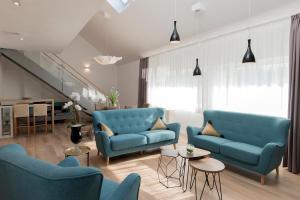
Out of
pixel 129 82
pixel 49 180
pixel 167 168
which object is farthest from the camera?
pixel 129 82

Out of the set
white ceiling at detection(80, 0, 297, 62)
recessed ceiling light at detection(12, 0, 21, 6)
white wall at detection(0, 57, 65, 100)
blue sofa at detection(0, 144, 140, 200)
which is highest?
white ceiling at detection(80, 0, 297, 62)

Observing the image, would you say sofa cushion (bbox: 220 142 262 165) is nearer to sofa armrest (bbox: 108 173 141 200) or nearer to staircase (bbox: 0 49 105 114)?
sofa armrest (bbox: 108 173 141 200)

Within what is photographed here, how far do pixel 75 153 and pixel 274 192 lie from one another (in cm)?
287

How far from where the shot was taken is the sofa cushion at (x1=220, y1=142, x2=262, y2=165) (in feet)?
10.5

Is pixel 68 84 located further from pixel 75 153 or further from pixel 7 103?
pixel 75 153

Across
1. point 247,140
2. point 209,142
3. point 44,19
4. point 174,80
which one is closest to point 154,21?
point 174,80

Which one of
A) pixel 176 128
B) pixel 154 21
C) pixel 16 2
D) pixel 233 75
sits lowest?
pixel 176 128

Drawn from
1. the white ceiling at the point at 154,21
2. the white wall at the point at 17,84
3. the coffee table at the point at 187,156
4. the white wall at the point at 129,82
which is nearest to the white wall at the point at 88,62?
the white wall at the point at 129,82

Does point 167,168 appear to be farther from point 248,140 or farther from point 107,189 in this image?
point 107,189

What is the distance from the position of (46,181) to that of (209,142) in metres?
3.23

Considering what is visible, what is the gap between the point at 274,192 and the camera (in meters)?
2.91

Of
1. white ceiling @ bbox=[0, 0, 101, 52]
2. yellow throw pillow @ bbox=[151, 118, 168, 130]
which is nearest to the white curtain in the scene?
yellow throw pillow @ bbox=[151, 118, 168, 130]

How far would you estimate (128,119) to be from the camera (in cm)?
467

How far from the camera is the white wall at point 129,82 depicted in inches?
358
